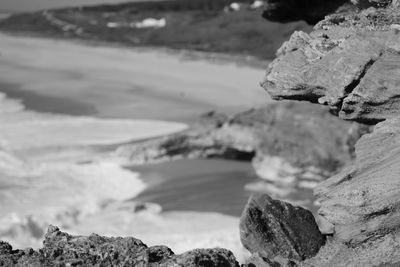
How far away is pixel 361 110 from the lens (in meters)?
11.1

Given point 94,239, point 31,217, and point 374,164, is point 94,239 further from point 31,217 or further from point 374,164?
point 31,217

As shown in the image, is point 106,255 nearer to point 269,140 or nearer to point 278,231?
point 278,231

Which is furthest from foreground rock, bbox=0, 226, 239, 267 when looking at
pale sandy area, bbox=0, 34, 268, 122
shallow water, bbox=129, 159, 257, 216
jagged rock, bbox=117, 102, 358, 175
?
pale sandy area, bbox=0, 34, 268, 122

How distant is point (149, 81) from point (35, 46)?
4298cm

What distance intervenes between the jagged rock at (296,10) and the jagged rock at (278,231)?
6.31 meters

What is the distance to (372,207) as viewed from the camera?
10.0 m

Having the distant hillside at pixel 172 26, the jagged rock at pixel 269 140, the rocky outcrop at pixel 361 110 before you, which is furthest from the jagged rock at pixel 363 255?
the distant hillside at pixel 172 26

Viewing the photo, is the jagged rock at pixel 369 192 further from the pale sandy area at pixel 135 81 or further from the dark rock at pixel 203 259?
the pale sandy area at pixel 135 81

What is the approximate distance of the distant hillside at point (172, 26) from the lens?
325 ft

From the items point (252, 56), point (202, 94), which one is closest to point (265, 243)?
point (202, 94)

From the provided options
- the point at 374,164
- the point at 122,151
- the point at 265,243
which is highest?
the point at 374,164

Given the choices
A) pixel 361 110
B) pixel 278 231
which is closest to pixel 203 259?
pixel 278 231

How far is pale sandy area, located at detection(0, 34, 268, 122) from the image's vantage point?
50.2 meters

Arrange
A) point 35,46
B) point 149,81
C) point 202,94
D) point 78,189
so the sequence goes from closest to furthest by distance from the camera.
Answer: point 78,189 < point 202,94 < point 149,81 < point 35,46
